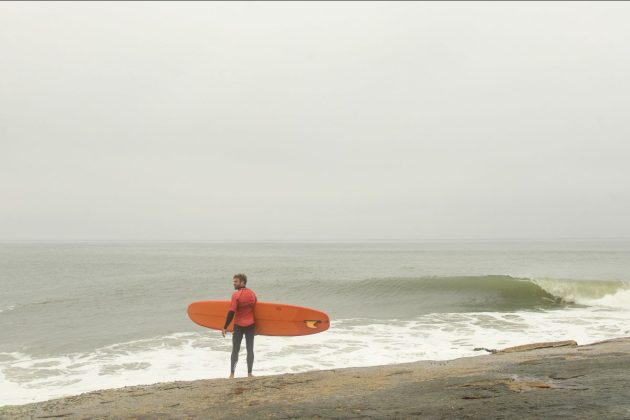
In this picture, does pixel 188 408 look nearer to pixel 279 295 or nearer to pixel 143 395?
pixel 143 395

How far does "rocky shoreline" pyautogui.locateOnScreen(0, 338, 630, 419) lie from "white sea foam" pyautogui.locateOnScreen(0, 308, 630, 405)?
119 inches

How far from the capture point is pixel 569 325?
1587 centimetres

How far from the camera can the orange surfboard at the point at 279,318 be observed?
9633mm

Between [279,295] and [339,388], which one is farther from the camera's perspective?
[279,295]

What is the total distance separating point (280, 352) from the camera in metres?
11.8

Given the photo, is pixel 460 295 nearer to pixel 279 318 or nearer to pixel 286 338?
pixel 286 338

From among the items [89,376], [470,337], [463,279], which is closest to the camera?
[89,376]

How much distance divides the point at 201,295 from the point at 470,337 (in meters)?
17.6

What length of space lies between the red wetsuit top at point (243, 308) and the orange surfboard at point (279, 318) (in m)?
0.76

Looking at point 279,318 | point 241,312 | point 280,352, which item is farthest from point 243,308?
point 280,352

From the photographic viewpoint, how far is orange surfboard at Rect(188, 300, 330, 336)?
9633 millimetres

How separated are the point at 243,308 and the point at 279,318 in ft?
4.98

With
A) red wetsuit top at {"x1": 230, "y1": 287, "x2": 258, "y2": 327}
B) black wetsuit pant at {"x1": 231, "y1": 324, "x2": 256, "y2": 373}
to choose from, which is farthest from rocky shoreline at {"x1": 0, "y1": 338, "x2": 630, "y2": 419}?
red wetsuit top at {"x1": 230, "y1": 287, "x2": 258, "y2": 327}

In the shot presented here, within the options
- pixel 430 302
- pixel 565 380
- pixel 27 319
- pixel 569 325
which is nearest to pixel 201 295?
pixel 27 319
